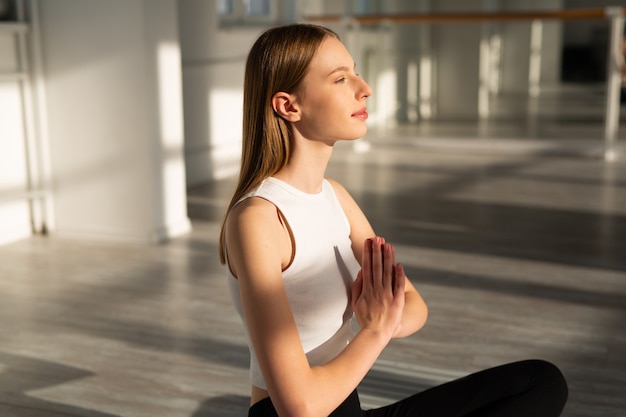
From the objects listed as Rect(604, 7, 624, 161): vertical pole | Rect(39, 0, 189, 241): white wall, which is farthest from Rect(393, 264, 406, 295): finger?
Rect(604, 7, 624, 161): vertical pole

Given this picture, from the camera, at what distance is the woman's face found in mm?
1171

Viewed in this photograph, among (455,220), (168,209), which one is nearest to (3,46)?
(168,209)

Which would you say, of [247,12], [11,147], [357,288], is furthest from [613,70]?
[357,288]

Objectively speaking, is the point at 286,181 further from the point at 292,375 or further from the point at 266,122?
the point at 292,375

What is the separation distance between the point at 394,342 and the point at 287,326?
66.2 inches

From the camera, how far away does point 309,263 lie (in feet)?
3.98

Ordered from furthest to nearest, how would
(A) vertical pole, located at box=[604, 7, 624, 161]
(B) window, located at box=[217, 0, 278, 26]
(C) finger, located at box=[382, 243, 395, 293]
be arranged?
(A) vertical pole, located at box=[604, 7, 624, 161] → (B) window, located at box=[217, 0, 278, 26] → (C) finger, located at box=[382, 243, 395, 293]

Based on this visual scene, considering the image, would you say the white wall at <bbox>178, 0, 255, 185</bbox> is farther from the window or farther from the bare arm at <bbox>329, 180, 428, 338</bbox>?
the bare arm at <bbox>329, 180, 428, 338</bbox>

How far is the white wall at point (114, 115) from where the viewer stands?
3.99 metres

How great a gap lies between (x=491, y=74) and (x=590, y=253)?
716cm

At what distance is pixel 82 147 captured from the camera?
416cm

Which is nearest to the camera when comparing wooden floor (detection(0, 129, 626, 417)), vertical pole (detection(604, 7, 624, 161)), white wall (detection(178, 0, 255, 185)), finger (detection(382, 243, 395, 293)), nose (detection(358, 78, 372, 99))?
finger (detection(382, 243, 395, 293))

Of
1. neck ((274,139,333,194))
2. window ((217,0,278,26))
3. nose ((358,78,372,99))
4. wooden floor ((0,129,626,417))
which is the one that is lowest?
wooden floor ((0,129,626,417))

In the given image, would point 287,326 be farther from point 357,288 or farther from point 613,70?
point 613,70
